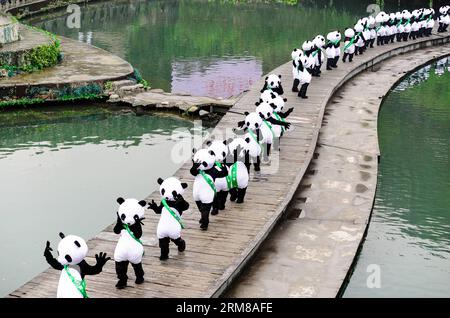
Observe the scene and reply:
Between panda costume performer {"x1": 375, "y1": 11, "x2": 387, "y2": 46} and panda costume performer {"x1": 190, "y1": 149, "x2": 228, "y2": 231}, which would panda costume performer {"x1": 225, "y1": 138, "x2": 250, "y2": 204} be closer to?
panda costume performer {"x1": 190, "y1": 149, "x2": 228, "y2": 231}

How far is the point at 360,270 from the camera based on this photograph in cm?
1049

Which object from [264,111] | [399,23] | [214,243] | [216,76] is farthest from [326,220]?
[399,23]

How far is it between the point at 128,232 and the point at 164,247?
991mm

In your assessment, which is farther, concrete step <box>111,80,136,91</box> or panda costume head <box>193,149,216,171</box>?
concrete step <box>111,80,136,91</box>

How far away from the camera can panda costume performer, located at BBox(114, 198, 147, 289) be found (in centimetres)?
823

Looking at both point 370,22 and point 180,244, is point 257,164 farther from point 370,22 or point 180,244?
point 370,22

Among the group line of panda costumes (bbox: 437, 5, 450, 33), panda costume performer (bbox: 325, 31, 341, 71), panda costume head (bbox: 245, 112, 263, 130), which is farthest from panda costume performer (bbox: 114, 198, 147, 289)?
line of panda costumes (bbox: 437, 5, 450, 33)

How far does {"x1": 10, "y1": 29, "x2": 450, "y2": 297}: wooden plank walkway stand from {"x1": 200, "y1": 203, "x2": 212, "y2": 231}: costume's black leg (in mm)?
96

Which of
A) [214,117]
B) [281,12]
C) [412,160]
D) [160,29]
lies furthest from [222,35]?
[412,160]

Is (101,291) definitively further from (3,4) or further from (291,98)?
(3,4)

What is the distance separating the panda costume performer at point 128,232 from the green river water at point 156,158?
2.52 metres

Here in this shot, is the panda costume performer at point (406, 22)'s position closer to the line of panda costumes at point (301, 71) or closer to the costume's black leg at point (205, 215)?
the line of panda costumes at point (301, 71)

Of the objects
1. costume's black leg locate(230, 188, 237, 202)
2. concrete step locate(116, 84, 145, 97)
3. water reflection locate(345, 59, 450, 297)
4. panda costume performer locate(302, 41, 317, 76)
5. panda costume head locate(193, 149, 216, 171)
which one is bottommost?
water reflection locate(345, 59, 450, 297)

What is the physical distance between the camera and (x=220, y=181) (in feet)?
34.3
